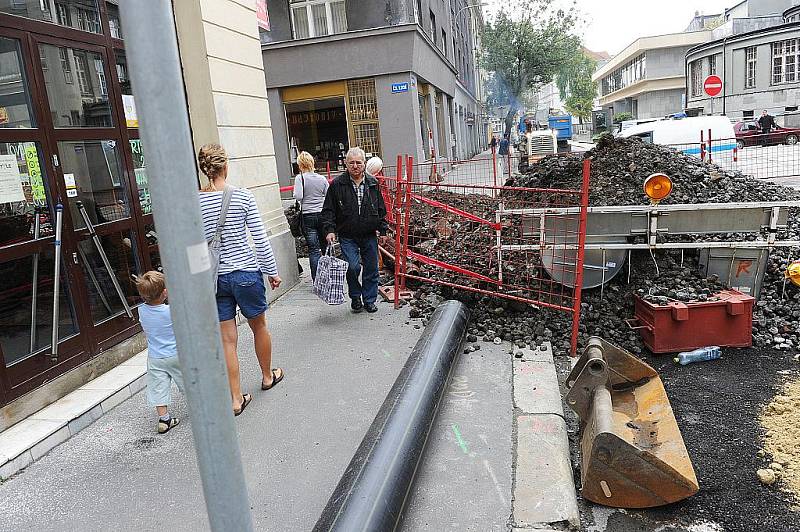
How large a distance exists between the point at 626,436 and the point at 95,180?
4.67 m

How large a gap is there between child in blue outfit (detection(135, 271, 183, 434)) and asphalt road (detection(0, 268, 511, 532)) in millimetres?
353

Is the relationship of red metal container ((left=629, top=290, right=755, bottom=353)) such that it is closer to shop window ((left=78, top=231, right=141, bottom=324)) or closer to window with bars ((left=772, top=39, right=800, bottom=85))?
shop window ((left=78, top=231, right=141, bottom=324))

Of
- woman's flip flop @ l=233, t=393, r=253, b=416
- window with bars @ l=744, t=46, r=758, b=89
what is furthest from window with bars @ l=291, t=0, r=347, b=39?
window with bars @ l=744, t=46, r=758, b=89

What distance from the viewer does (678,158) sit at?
877 cm

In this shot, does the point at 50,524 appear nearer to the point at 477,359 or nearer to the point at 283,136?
the point at 477,359

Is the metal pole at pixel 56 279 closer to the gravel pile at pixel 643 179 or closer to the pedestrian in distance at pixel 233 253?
the pedestrian in distance at pixel 233 253

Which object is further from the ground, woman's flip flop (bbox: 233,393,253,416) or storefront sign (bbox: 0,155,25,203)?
storefront sign (bbox: 0,155,25,203)

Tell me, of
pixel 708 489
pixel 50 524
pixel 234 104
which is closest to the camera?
pixel 50 524

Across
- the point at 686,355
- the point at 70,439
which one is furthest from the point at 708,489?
the point at 70,439

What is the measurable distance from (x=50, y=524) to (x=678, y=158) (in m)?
8.91

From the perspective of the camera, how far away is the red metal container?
525cm

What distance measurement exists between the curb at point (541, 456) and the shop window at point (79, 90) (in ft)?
14.1

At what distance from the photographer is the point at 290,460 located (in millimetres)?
3584

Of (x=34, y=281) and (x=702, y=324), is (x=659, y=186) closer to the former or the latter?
(x=702, y=324)
